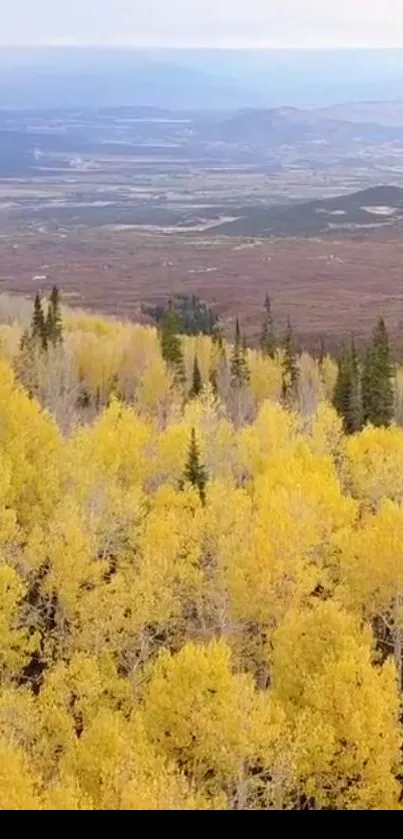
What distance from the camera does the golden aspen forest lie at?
19828 mm

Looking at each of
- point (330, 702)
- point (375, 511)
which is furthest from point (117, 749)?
point (375, 511)

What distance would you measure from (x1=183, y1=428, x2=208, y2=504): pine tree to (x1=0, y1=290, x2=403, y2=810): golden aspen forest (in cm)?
14

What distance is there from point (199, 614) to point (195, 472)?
28.3 ft

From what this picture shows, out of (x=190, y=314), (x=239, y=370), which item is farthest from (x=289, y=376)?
(x=190, y=314)

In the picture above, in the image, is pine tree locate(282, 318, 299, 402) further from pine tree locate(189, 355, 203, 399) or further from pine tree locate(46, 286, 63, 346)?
pine tree locate(46, 286, 63, 346)

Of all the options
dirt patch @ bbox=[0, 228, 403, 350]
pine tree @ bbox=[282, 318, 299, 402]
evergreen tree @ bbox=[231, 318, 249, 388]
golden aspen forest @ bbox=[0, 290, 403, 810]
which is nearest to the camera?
golden aspen forest @ bbox=[0, 290, 403, 810]

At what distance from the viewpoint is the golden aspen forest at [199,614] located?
19828mm

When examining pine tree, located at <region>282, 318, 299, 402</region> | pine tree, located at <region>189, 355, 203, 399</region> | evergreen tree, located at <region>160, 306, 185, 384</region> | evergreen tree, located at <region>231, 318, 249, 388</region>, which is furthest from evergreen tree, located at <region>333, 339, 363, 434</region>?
evergreen tree, located at <region>160, 306, 185, 384</region>

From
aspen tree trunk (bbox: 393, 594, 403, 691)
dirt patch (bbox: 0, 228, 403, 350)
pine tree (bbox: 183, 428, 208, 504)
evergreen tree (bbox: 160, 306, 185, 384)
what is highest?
dirt patch (bbox: 0, 228, 403, 350)

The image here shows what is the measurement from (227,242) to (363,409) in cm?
14397

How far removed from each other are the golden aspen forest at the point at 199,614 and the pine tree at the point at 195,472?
136 mm

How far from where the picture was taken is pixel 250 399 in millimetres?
56344

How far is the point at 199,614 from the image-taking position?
27.2m

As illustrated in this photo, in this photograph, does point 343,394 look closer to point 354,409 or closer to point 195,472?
point 354,409
